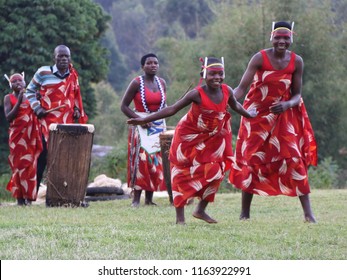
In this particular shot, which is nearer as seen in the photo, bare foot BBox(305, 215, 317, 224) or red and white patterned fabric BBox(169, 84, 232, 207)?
red and white patterned fabric BBox(169, 84, 232, 207)

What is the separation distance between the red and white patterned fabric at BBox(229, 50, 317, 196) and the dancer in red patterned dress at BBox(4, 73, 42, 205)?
14.1 ft

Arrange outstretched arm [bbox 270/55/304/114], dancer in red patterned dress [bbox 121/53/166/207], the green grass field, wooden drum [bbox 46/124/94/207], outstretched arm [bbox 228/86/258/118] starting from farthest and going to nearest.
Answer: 1. wooden drum [bbox 46/124/94/207]
2. dancer in red patterned dress [bbox 121/53/166/207]
3. outstretched arm [bbox 270/55/304/114]
4. outstretched arm [bbox 228/86/258/118]
5. the green grass field

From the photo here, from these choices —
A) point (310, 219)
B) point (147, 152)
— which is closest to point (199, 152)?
point (310, 219)

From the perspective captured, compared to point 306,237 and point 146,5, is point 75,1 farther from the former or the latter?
point 146,5

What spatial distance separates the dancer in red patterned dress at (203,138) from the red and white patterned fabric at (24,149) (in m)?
4.38

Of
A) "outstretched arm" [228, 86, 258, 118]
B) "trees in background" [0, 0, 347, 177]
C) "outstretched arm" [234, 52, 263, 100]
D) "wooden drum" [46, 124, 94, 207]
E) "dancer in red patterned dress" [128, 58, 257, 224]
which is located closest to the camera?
"dancer in red patterned dress" [128, 58, 257, 224]

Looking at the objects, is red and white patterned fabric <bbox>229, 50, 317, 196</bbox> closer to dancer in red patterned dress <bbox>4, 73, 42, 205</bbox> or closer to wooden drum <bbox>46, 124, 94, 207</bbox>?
wooden drum <bbox>46, 124, 94, 207</bbox>

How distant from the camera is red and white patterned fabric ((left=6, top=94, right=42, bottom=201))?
1309 cm

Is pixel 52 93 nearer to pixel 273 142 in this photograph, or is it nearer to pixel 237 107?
pixel 273 142

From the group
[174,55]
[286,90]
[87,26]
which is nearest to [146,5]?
[174,55]

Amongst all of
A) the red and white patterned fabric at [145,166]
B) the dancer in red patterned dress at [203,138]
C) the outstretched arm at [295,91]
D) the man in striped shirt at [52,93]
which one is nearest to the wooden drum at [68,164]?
the man in striped shirt at [52,93]

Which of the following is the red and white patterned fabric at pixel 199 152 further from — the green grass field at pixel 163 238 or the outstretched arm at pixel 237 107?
the green grass field at pixel 163 238

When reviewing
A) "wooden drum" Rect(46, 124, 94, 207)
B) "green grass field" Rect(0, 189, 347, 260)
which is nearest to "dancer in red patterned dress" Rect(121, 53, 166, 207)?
"wooden drum" Rect(46, 124, 94, 207)

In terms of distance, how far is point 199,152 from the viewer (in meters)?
8.93
